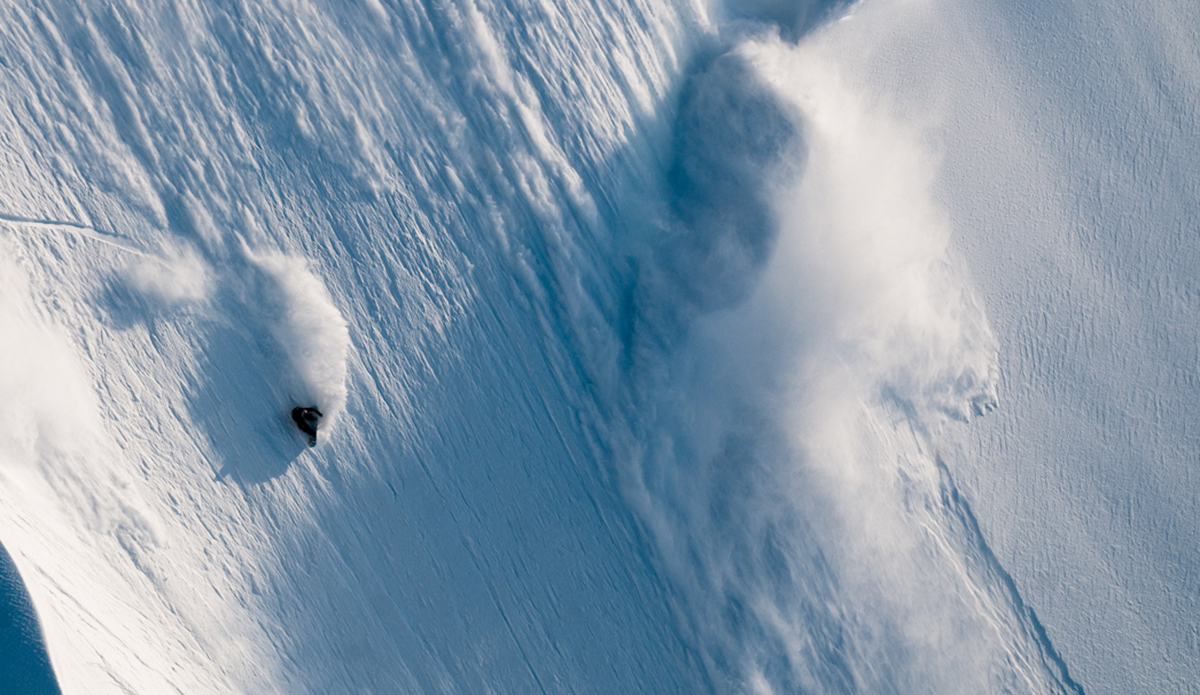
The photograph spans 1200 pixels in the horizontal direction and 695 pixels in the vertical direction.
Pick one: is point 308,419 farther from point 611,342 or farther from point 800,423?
point 800,423

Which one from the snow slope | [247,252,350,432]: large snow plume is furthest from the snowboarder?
the snow slope

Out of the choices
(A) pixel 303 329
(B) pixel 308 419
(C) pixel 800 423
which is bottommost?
(C) pixel 800 423

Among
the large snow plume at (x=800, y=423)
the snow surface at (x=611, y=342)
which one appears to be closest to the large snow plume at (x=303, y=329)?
the snow surface at (x=611, y=342)

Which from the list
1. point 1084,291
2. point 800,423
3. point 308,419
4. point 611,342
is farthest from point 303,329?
point 1084,291

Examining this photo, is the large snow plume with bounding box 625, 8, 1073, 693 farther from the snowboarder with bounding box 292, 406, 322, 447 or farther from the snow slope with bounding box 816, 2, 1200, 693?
the snowboarder with bounding box 292, 406, 322, 447

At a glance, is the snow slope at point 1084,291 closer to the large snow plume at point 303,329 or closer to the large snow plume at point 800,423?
the large snow plume at point 800,423

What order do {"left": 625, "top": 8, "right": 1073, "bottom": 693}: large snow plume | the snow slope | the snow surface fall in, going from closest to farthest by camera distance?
the snow surface
{"left": 625, "top": 8, "right": 1073, "bottom": 693}: large snow plume
the snow slope
